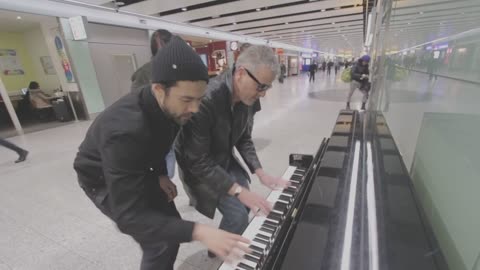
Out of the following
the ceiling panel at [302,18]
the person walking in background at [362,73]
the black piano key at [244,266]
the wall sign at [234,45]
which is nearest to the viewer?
the black piano key at [244,266]

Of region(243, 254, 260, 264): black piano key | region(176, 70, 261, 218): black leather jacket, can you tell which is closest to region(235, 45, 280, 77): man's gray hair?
region(176, 70, 261, 218): black leather jacket

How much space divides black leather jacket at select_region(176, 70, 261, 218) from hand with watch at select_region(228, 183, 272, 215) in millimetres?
39

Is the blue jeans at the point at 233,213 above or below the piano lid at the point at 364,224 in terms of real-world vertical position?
below

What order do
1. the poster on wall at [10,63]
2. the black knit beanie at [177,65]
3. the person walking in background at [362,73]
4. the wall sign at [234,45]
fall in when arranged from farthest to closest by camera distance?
the wall sign at [234,45] < the poster on wall at [10,63] < the person walking in background at [362,73] < the black knit beanie at [177,65]

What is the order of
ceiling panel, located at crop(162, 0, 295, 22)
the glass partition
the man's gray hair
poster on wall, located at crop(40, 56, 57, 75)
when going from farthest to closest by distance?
ceiling panel, located at crop(162, 0, 295, 22), poster on wall, located at crop(40, 56, 57, 75), the man's gray hair, the glass partition

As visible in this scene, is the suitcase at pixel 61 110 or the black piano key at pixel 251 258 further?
the suitcase at pixel 61 110

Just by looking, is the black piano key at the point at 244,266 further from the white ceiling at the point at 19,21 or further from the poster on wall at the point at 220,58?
the poster on wall at the point at 220,58

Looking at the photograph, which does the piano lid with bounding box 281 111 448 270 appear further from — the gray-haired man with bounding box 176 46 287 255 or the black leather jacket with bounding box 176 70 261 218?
the black leather jacket with bounding box 176 70 261 218

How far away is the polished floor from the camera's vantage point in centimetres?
166

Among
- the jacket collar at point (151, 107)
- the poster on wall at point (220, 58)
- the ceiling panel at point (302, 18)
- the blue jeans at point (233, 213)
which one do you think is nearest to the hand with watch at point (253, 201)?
the blue jeans at point (233, 213)

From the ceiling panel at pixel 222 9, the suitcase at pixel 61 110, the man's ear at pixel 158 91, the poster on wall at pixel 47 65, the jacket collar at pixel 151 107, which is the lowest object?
the suitcase at pixel 61 110

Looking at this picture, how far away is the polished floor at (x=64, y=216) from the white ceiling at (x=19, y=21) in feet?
12.3

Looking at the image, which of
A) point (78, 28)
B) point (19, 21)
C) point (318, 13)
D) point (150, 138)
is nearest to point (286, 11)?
point (318, 13)

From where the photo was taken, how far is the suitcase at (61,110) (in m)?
6.71
